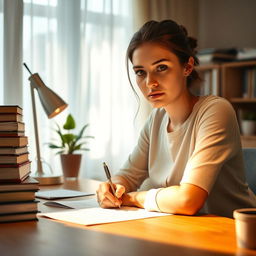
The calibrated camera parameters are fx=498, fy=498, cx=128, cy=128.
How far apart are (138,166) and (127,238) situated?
94 cm

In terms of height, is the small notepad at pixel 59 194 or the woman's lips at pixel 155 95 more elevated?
the woman's lips at pixel 155 95

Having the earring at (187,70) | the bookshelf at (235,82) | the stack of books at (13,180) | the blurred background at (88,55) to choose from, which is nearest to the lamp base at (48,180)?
the earring at (187,70)

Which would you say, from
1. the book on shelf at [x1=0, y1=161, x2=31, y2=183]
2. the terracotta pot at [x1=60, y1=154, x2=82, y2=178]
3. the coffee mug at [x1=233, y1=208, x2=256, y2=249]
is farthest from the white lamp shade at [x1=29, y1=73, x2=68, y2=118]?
the coffee mug at [x1=233, y1=208, x2=256, y2=249]

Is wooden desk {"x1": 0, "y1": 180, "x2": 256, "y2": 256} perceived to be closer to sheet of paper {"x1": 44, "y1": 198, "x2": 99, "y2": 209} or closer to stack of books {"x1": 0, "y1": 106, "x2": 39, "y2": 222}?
stack of books {"x1": 0, "y1": 106, "x2": 39, "y2": 222}

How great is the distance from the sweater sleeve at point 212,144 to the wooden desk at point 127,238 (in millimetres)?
181

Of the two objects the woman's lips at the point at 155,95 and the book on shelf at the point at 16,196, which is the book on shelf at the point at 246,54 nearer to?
the woman's lips at the point at 155,95

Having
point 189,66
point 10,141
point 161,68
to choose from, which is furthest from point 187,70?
point 10,141

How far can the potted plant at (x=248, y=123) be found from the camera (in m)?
3.91

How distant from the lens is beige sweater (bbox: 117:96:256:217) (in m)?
1.61

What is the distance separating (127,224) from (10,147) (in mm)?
376

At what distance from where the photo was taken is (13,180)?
133cm

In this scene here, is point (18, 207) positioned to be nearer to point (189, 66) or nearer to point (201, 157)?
point (201, 157)

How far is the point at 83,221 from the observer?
1.34m

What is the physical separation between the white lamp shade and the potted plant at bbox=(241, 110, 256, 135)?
6.54 ft
